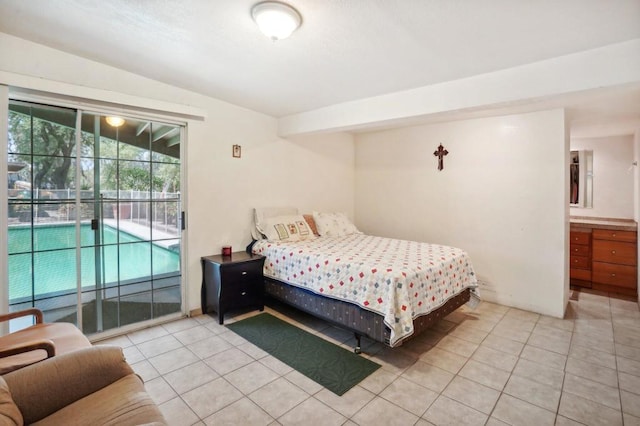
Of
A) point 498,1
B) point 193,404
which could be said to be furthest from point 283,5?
point 193,404

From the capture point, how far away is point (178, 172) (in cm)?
341

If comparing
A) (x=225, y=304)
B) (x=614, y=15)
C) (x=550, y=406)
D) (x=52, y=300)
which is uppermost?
(x=614, y=15)

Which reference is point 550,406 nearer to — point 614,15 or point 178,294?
point 614,15

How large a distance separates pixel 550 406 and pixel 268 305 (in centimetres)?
278

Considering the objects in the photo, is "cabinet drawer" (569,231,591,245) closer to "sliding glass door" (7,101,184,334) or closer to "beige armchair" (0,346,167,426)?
"sliding glass door" (7,101,184,334)

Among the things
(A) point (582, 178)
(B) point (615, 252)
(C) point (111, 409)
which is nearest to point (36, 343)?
(C) point (111, 409)

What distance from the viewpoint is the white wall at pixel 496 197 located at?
350 centimetres

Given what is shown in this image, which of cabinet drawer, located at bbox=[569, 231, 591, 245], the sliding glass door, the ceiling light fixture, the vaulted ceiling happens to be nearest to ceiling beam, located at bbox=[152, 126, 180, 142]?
the sliding glass door

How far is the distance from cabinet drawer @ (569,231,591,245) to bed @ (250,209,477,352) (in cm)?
234

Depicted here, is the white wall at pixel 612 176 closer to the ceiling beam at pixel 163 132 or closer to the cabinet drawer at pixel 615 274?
the cabinet drawer at pixel 615 274

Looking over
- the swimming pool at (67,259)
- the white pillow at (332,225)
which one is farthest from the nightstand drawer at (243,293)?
the white pillow at (332,225)

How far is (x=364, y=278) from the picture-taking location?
2682mm

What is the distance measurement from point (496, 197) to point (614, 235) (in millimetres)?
1833

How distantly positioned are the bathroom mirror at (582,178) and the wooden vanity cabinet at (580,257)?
2.63 feet
